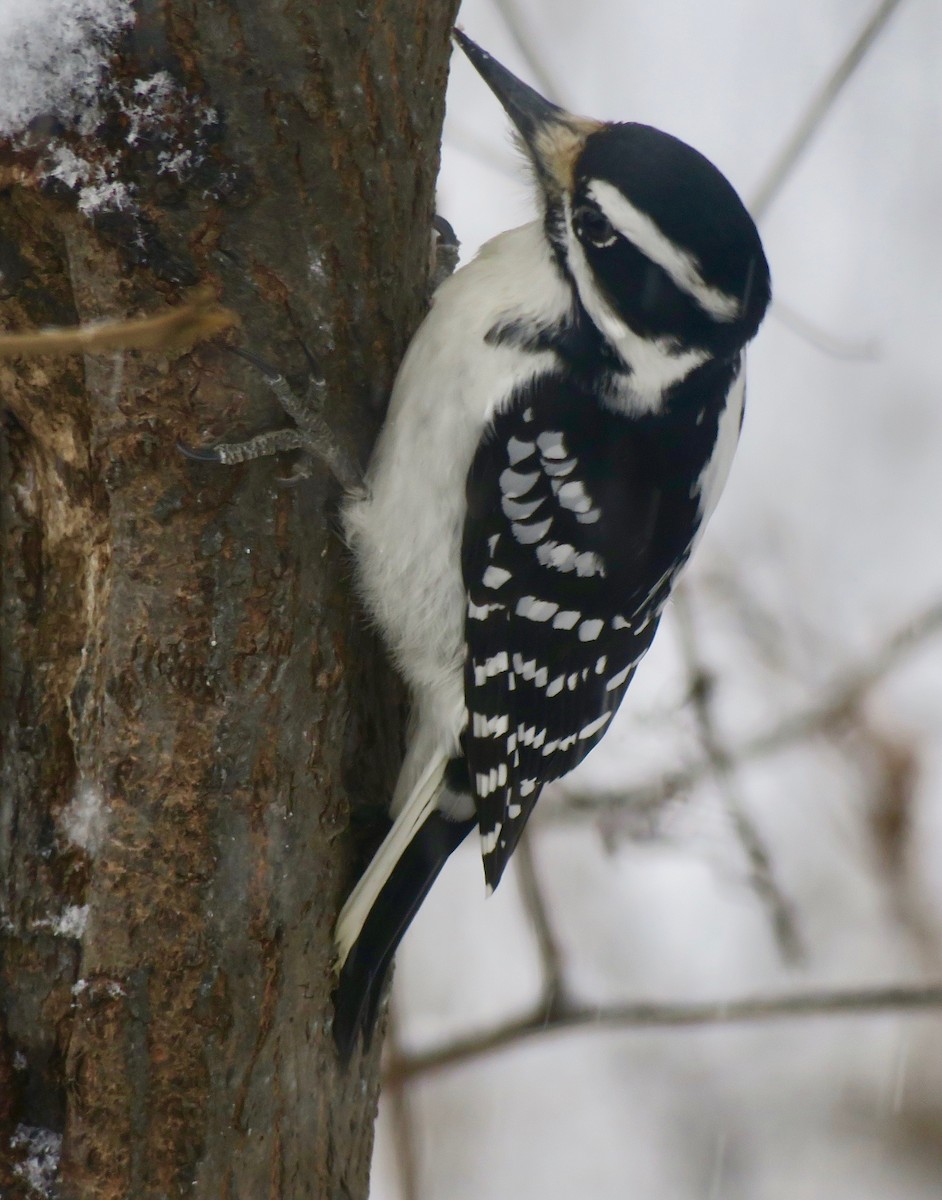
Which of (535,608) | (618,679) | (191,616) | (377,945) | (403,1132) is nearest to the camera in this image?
(191,616)

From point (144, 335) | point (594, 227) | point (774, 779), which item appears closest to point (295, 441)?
point (594, 227)

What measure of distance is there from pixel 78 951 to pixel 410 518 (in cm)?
87

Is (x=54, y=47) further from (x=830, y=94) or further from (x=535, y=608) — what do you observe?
(x=830, y=94)

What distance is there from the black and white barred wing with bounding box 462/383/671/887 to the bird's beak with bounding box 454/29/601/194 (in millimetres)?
429

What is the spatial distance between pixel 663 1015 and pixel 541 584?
0.97m

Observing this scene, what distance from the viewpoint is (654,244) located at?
6.93 ft

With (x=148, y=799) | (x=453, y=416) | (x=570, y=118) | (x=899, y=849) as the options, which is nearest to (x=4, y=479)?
(x=148, y=799)

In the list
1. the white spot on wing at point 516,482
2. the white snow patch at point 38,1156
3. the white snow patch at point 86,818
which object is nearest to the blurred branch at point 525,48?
the white spot on wing at point 516,482

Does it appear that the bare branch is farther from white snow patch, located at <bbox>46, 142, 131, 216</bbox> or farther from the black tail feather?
the black tail feather

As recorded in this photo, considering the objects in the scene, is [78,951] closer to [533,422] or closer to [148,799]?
[148,799]

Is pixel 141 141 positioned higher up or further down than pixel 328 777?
higher up

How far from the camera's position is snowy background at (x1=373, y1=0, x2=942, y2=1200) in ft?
15.9

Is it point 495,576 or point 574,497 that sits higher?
point 574,497

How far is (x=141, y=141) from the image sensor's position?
1661 millimetres
